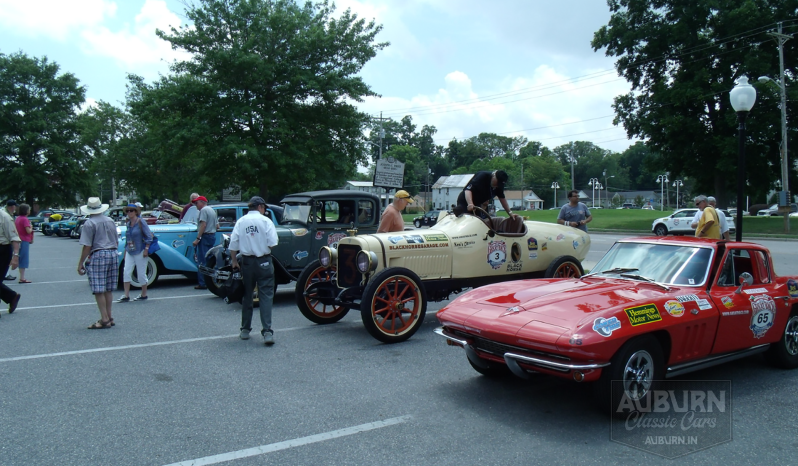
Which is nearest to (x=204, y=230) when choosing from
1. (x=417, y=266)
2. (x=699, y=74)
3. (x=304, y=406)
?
(x=417, y=266)

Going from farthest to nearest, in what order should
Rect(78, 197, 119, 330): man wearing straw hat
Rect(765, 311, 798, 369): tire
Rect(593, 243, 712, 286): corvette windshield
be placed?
Rect(78, 197, 119, 330): man wearing straw hat → Rect(765, 311, 798, 369): tire → Rect(593, 243, 712, 286): corvette windshield

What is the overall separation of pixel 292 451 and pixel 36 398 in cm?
263

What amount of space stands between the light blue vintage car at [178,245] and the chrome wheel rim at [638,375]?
29.3 ft

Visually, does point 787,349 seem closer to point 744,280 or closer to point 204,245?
point 744,280

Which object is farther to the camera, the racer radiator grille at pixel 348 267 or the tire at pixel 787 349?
the racer radiator grille at pixel 348 267

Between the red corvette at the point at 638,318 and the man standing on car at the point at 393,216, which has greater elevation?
the man standing on car at the point at 393,216

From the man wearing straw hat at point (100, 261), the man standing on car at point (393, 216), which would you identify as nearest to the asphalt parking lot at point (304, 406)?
the man wearing straw hat at point (100, 261)

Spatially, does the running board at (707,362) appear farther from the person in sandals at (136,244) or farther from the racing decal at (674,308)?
the person in sandals at (136,244)

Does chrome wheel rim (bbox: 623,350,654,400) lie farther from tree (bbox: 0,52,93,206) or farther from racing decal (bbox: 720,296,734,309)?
tree (bbox: 0,52,93,206)

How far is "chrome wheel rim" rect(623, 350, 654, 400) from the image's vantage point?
4180 mm

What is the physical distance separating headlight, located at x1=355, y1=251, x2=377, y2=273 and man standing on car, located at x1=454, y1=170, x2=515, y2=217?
1.94 m

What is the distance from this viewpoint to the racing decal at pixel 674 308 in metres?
4.47

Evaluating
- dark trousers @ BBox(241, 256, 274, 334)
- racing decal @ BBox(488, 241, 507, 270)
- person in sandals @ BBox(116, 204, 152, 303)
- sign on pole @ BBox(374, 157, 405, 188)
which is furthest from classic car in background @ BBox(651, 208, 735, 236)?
dark trousers @ BBox(241, 256, 274, 334)

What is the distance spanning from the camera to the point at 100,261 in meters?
7.71
